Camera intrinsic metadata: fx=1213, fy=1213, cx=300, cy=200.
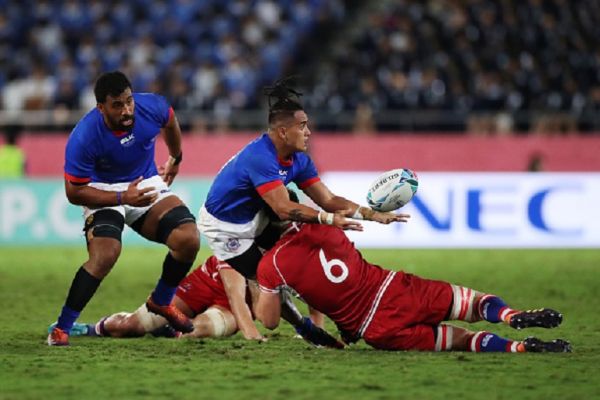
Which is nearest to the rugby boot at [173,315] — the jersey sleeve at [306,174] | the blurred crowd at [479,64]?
the jersey sleeve at [306,174]

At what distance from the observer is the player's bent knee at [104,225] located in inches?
353

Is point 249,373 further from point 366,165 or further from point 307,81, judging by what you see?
point 307,81

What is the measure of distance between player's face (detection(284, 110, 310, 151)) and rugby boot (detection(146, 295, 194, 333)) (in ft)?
5.69

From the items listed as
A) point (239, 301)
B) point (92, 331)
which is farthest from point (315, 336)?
point (92, 331)

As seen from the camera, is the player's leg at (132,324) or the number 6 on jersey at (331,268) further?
the player's leg at (132,324)

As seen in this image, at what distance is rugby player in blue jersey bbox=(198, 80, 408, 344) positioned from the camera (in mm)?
8148

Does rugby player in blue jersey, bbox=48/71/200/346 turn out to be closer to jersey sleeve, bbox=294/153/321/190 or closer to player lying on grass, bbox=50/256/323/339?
player lying on grass, bbox=50/256/323/339

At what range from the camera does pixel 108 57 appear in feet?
74.3

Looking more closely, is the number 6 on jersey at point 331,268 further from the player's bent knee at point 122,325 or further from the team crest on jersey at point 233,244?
the player's bent knee at point 122,325

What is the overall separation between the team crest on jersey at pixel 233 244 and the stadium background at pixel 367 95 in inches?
363

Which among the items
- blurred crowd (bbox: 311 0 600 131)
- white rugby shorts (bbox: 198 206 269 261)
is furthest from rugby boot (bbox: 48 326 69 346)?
blurred crowd (bbox: 311 0 600 131)

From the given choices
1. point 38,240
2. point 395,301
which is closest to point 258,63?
point 38,240

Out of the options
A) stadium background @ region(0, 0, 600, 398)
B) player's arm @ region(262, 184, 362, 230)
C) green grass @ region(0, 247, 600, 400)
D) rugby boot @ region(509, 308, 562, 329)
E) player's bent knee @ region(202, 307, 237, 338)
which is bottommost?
green grass @ region(0, 247, 600, 400)

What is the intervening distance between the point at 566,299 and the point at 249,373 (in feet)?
18.6
